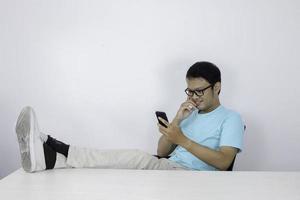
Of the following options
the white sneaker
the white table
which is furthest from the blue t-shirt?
the white sneaker

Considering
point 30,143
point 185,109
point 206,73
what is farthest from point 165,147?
point 30,143

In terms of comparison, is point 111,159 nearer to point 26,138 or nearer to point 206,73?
point 26,138

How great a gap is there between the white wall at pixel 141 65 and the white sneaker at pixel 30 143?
92 centimetres

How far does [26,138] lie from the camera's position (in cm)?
170

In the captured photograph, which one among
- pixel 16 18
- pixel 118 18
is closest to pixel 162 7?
pixel 118 18

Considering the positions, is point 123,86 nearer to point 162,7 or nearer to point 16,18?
point 162,7

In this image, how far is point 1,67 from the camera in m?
2.62

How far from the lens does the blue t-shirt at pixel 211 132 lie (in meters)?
1.93

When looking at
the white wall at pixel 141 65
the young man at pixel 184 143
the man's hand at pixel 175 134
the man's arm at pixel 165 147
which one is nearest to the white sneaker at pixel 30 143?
the young man at pixel 184 143

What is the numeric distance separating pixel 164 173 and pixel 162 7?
134cm

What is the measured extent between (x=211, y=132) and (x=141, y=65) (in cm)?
83

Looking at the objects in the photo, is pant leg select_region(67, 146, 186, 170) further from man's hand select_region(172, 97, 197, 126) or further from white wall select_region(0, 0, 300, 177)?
white wall select_region(0, 0, 300, 177)

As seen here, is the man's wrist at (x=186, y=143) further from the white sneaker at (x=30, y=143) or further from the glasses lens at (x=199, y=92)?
the white sneaker at (x=30, y=143)

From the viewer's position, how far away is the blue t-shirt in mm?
1928
